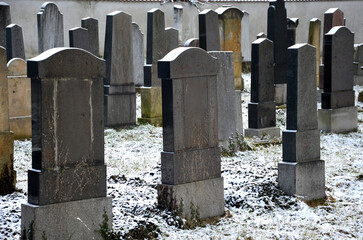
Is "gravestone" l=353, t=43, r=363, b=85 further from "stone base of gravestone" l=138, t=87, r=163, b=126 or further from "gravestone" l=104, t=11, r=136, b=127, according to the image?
"gravestone" l=104, t=11, r=136, b=127

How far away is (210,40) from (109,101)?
6.82 ft

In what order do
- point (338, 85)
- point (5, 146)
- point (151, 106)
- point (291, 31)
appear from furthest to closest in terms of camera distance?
point (291, 31)
point (151, 106)
point (338, 85)
point (5, 146)

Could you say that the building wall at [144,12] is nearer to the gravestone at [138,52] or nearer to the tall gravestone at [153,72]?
the gravestone at [138,52]

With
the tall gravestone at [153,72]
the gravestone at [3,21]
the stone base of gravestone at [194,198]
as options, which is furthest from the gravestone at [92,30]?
the stone base of gravestone at [194,198]

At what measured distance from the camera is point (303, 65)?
25.7ft

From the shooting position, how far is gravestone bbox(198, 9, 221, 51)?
12.5 m

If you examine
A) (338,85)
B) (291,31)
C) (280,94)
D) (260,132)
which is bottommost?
(260,132)

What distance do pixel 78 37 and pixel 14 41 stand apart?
247 cm

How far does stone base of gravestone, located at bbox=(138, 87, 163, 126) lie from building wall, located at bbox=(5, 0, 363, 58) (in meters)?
9.96

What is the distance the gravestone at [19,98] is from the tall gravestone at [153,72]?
2.55m

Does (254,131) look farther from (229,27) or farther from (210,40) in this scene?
(229,27)

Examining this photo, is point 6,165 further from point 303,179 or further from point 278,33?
point 278,33

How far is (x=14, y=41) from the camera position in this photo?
14.0 meters

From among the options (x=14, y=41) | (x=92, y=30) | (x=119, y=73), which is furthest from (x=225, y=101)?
(x=14, y=41)
